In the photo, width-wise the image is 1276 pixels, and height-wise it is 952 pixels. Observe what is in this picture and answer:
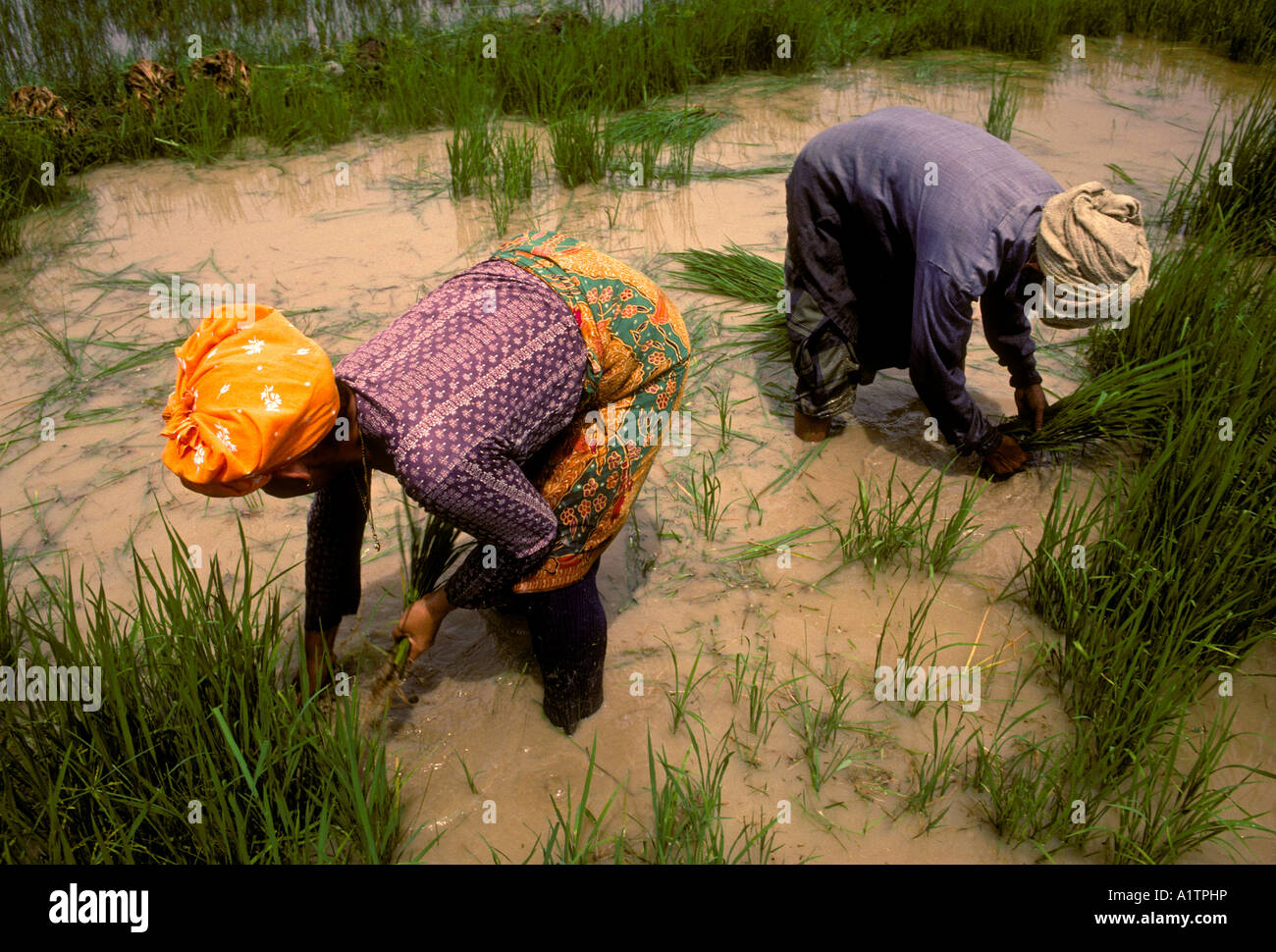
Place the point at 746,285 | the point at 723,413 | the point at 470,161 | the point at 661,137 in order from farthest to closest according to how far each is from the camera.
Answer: the point at 661,137
the point at 470,161
the point at 746,285
the point at 723,413

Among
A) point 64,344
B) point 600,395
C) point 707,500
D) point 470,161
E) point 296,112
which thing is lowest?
point 707,500

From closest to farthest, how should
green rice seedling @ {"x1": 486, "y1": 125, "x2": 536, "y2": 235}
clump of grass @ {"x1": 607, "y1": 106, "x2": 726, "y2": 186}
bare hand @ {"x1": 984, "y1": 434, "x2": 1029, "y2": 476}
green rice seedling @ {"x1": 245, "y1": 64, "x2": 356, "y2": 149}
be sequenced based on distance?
bare hand @ {"x1": 984, "y1": 434, "x2": 1029, "y2": 476}, green rice seedling @ {"x1": 486, "y1": 125, "x2": 536, "y2": 235}, clump of grass @ {"x1": 607, "y1": 106, "x2": 726, "y2": 186}, green rice seedling @ {"x1": 245, "y1": 64, "x2": 356, "y2": 149}

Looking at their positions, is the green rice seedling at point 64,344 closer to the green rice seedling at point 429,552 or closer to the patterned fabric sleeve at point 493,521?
the green rice seedling at point 429,552

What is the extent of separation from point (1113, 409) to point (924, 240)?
2.73 feet

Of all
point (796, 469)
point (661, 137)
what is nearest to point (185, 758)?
point (796, 469)

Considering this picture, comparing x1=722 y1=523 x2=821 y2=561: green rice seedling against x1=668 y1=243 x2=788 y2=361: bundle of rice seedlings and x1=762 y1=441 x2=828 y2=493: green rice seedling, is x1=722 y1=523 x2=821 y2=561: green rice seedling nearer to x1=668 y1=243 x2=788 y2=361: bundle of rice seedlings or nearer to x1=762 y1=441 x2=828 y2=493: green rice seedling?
x1=762 y1=441 x2=828 y2=493: green rice seedling

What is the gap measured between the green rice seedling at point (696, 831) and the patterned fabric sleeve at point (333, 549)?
0.73 meters

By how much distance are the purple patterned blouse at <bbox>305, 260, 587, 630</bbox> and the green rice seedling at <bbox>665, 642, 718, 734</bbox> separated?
22.5 inches

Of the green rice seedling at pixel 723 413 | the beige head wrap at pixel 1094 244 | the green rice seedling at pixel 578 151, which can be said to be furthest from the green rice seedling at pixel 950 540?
the green rice seedling at pixel 578 151

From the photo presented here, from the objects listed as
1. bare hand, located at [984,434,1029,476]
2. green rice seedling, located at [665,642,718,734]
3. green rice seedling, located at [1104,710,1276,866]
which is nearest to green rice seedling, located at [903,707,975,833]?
green rice seedling, located at [1104,710,1276,866]

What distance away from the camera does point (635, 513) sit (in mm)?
2768

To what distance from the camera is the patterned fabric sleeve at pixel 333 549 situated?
6.25 feet

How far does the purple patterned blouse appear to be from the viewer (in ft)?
5.09

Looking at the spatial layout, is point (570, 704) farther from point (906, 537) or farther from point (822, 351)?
point (822, 351)
